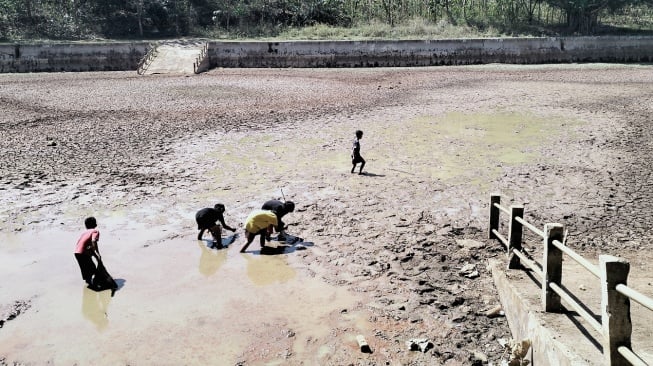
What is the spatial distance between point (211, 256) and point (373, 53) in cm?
2955

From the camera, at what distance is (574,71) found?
105ft

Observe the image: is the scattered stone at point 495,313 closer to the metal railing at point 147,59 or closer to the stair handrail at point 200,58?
the stair handrail at point 200,58

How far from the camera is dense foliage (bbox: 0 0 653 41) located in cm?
4322

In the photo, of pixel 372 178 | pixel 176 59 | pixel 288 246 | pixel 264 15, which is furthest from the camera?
pixel 264 15

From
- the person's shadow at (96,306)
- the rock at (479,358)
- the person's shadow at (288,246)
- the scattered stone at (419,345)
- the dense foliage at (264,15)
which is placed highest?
the dense foliage at (264,15)

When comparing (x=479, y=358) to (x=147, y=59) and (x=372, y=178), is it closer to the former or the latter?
(x=372, y=178)

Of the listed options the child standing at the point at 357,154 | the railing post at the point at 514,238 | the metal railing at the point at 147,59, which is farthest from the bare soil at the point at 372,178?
the metal railing at the point at 147,59

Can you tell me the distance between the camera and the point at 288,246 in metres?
8.98

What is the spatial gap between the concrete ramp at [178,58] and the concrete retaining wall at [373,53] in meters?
1.14

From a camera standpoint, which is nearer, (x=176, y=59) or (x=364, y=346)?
(x=364, y=346)

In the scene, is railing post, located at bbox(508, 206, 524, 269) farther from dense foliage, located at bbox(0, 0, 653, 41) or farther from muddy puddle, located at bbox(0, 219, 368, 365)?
dense foliage, located at bbox(0, 0, 653, 41)

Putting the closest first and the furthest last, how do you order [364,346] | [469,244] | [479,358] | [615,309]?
[615,309] → [479,358] → [364,346] → [469,244]

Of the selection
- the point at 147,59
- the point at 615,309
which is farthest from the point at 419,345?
the point at 147,59

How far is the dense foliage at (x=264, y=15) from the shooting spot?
43.2 m
